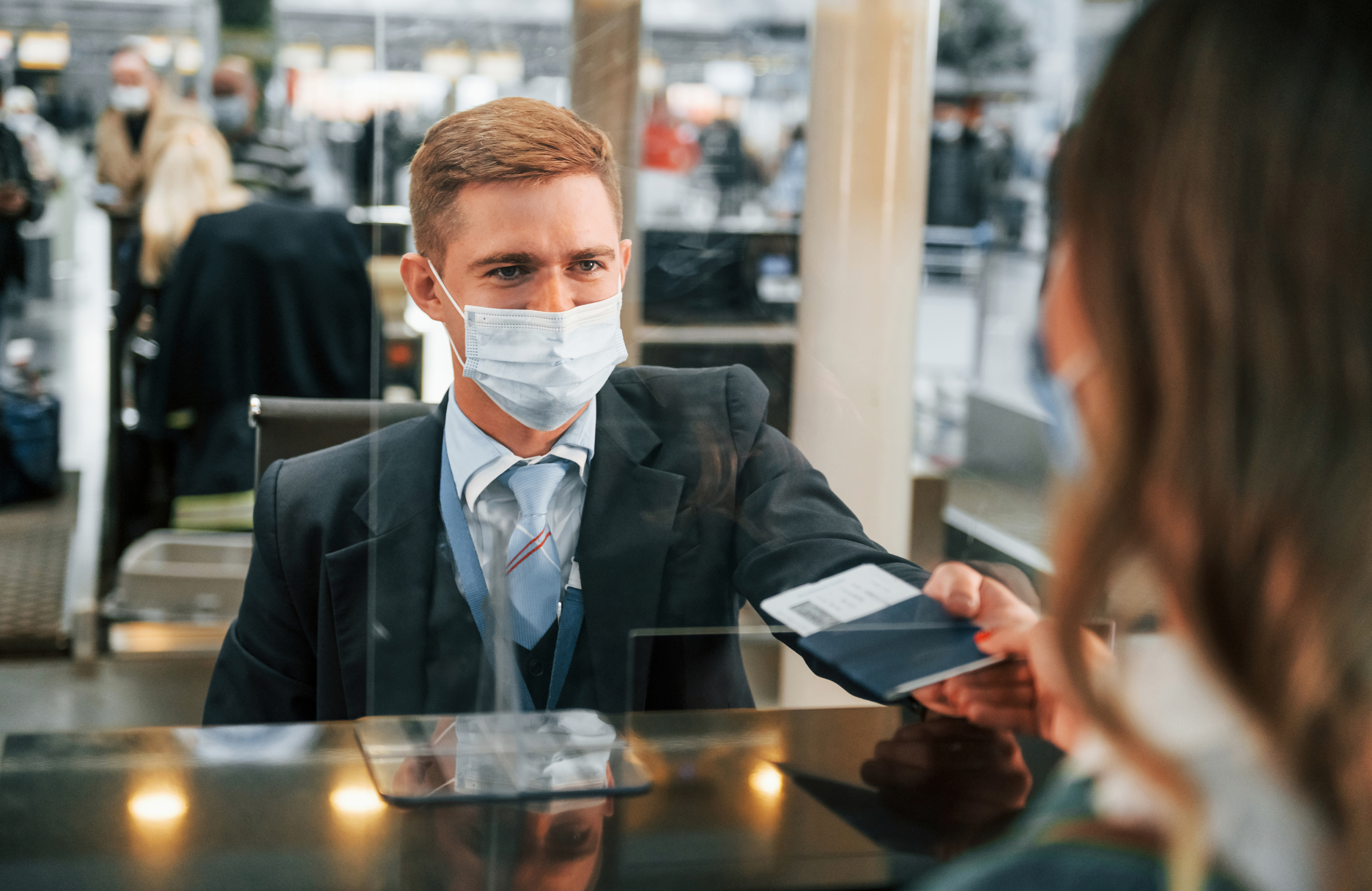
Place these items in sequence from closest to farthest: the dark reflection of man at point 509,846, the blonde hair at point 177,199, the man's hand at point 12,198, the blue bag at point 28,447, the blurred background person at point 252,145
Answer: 1. the dark reflection of man at point 509,846
2. the blonde hair at point 177,199
3. the blurred background person at point 252,145
4. the blue bag at point 28,447
5. the man's hand at point 12,198

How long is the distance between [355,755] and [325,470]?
325 millimetres

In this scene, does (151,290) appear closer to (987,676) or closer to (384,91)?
(384,91)

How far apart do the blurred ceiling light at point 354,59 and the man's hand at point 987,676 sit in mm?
864

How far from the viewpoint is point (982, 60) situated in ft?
4.68

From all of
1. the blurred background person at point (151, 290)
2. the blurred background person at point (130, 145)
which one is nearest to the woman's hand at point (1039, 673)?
the blurred background person at point (151, 290)

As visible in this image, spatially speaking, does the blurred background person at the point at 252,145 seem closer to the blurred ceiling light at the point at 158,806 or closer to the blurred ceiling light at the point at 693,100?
the blurred ceiling light at the point at 693,100

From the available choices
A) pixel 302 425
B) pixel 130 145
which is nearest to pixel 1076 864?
pixel 302 425

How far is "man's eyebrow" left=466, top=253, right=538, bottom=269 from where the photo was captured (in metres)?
1.28

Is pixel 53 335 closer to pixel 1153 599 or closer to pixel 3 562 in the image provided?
pixel 3 562

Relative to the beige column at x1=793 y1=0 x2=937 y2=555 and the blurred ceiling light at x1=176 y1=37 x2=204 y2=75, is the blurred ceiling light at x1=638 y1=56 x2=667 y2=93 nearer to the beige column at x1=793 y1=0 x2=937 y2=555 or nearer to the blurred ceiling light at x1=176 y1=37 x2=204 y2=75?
the beige column at x1=793 y1=0 x2=937 y2=555

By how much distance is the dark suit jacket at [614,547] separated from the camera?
4.53ft

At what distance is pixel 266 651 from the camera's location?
4.76ft

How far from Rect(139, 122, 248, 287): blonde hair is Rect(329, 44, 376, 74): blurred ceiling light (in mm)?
2551

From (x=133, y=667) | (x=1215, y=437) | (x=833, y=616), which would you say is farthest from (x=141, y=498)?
(x=1215, y=437)
